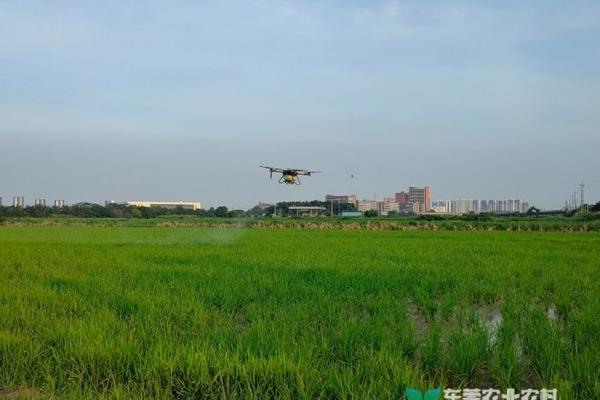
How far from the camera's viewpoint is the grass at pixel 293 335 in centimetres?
277

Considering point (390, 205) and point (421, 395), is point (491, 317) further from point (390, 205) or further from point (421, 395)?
point (390, 205)

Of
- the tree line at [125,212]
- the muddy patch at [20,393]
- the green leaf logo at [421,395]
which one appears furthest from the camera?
the tree line at [125,212]

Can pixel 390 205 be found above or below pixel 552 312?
above

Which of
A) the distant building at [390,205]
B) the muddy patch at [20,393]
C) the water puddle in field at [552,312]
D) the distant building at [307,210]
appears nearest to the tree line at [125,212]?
the distant building at [307,210]

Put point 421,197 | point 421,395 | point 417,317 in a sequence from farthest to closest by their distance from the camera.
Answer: point 421,197 → point 417,317 → point 421,395

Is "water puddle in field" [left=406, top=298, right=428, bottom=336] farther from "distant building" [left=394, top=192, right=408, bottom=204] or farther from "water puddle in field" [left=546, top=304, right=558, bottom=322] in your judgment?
"distant building" [left=394, top=192, right=408, bottom=204]

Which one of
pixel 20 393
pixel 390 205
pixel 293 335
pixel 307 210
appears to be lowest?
pixel 20 393

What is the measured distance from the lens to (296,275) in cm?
742

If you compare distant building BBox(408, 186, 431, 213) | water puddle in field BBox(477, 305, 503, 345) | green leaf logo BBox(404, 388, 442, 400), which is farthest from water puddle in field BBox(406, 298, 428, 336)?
distant building BBox(408, 186, 431, 213)

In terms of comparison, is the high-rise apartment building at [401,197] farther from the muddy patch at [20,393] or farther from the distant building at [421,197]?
the muddy patch at [20,393]

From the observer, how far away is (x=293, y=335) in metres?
3.67

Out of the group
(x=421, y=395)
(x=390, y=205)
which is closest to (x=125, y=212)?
(x=421, y=395)

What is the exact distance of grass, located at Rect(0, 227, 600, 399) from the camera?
9.09 ft

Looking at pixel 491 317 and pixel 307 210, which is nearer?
pixel 491 317
